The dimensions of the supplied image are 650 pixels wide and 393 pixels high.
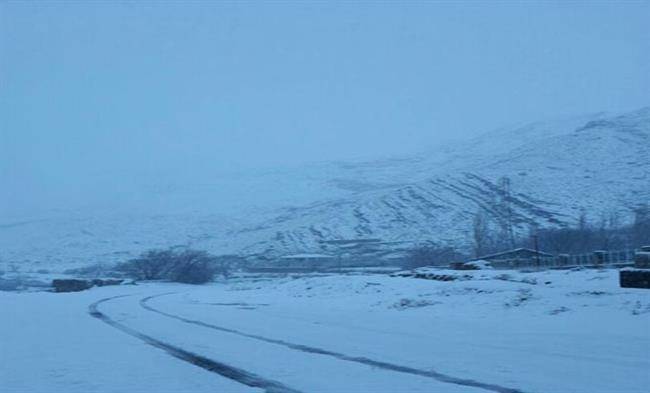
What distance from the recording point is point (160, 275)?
86.7 metres

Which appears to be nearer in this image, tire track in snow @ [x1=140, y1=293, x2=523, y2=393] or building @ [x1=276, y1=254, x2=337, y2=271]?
tire track in snow @ [x1=140, y1=293, x2=523, y2=393]

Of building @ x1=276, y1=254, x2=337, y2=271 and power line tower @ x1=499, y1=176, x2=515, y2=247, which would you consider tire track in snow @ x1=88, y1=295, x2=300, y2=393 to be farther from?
building @ x1=276, y1=254, x2=337, y2=271

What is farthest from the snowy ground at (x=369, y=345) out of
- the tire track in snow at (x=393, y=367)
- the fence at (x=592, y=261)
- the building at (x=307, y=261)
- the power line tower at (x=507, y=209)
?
the building at (x=307, y=261)

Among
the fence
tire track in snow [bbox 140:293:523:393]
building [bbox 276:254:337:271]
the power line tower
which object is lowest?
tire track in snow [bbox 140:293:523:393]

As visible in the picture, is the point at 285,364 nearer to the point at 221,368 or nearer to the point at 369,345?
the point at 221,368

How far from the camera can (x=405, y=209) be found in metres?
125

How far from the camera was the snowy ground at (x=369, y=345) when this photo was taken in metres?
9.99

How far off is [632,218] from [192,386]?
298ft

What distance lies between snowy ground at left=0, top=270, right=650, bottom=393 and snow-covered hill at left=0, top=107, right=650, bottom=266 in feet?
254

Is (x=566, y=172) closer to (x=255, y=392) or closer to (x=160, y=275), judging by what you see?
→ (x=160, y=275)

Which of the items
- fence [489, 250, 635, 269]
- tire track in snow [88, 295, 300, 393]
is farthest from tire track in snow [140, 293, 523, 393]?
fence [489, 250, 635, 269]

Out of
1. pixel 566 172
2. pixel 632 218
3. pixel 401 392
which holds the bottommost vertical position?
pixel 401 392

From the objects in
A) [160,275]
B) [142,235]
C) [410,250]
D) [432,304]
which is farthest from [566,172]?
[432,304]

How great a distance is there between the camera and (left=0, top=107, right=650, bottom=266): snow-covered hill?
108m
